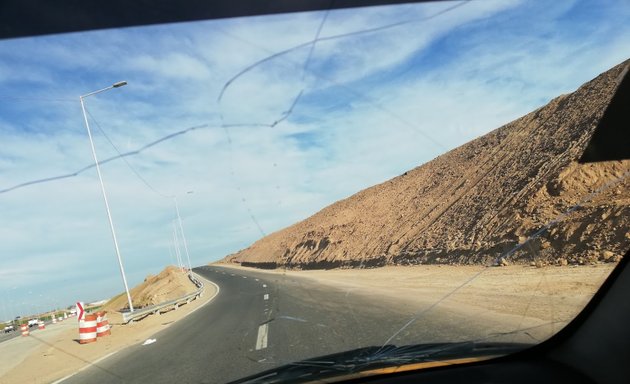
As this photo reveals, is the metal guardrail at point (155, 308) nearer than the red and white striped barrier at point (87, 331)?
No

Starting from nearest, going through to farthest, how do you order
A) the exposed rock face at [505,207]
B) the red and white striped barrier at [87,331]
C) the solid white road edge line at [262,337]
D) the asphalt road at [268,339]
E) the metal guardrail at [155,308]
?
the asphalt road at [268,339] < the solid white road edge line at [262,337] < the exposed rock face at [505,207] < the red and white striped barrier at [87,331] < the metal guardrail at [155,308]

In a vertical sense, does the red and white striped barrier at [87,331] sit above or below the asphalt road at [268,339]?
above

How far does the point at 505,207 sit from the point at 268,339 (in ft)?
59.6

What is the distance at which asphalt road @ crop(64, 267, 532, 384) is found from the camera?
8.35 metres

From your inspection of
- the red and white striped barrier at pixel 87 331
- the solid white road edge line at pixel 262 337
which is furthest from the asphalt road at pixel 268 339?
the red and white striped barrier at pixel 87 331

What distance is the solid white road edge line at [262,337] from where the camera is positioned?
1012cm

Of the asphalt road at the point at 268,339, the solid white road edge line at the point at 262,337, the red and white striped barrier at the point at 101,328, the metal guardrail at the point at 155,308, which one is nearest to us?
the asphalt road at the point at 268,339

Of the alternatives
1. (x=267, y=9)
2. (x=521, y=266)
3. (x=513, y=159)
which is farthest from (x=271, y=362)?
(x=513, y=159)

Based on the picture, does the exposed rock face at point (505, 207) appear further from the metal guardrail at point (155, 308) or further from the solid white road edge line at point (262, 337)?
the metal guardrail at point (155, 308)

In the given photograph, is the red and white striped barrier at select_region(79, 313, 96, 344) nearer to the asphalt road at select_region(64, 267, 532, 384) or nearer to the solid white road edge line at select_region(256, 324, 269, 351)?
the asphalt road at select_region(64, 267, 532, 384)

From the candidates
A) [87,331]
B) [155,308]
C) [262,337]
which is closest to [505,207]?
[155,308]

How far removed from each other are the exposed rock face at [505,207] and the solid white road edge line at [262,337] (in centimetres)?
481

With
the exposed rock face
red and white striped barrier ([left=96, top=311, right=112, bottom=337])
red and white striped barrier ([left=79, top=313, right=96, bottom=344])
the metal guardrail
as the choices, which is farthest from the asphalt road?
the metal guardrail

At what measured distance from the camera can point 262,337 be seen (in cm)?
1124
